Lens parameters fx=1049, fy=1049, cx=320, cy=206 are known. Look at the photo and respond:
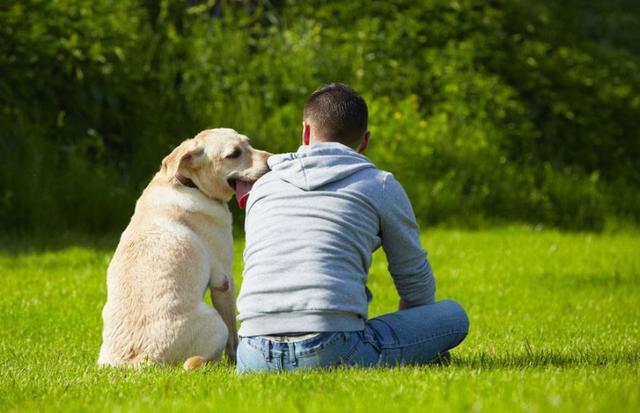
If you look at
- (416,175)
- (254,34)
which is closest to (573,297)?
(416,175)

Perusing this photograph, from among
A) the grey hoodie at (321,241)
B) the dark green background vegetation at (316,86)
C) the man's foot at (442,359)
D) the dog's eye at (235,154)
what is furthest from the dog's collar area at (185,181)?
the dark green background vegetation at (316,86)

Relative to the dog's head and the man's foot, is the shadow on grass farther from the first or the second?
the dog's head

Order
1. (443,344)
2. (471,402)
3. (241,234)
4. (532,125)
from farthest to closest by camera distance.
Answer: (532,125)
(241,234)
(443,344)
(471,402)

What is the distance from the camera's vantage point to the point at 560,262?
409 inches

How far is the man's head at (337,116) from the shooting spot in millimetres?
5102

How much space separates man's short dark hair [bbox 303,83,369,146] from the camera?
510cm

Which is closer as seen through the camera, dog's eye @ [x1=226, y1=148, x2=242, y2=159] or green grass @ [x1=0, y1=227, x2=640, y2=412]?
green grass @ [x1=0, y1=227, x2=640, y2=412]

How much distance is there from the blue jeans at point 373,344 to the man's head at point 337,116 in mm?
938

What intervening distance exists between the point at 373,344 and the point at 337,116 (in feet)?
3.75

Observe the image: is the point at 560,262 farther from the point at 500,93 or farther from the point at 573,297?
the point at 500,93

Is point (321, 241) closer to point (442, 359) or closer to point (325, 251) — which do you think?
point (325, 251)

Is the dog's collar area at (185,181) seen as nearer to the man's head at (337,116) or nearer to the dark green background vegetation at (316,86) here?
the man's head at (337,116)

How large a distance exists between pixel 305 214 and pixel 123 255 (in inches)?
44.1

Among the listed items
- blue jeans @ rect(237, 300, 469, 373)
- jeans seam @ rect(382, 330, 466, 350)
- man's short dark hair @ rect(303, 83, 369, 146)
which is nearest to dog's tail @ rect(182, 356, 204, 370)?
blue jeans @ rect(237, 300, 469, 373)
